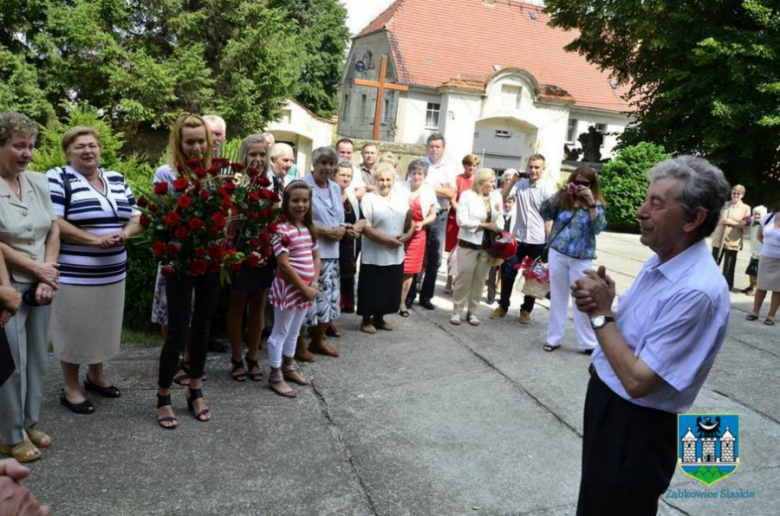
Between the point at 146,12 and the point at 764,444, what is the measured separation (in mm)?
21679

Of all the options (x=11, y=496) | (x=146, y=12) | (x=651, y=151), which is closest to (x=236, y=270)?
(x=11, y=496)

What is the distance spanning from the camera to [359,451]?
13.8 feet

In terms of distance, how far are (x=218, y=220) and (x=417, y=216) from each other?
3718mm

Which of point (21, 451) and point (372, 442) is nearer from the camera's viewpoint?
point (21, 451)

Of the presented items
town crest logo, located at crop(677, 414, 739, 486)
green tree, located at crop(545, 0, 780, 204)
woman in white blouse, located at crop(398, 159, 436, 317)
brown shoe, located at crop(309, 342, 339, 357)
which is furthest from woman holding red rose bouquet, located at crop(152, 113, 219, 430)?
green tree, located at crop(545, 0, 780, 204)

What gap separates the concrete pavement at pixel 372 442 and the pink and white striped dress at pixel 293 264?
28.6 inches

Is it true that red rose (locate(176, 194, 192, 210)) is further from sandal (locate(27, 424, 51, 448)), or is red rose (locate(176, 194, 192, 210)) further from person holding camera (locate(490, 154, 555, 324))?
person holding camera (locate(490, 154, 555, 324))

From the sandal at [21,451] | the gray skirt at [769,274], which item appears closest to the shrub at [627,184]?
the gray skirt at [769,274]

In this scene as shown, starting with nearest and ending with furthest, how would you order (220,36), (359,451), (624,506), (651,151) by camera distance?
(624,506) < (359,451) < (651,151) < (220,36)

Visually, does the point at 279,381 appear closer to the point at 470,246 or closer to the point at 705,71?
the point at 470,246

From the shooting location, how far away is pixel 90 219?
13.9ft

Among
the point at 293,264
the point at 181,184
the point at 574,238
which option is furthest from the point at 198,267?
the point at 574,238

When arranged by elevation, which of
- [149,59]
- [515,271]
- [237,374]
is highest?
[149,59]

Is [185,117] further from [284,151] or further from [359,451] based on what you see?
[359,451]
